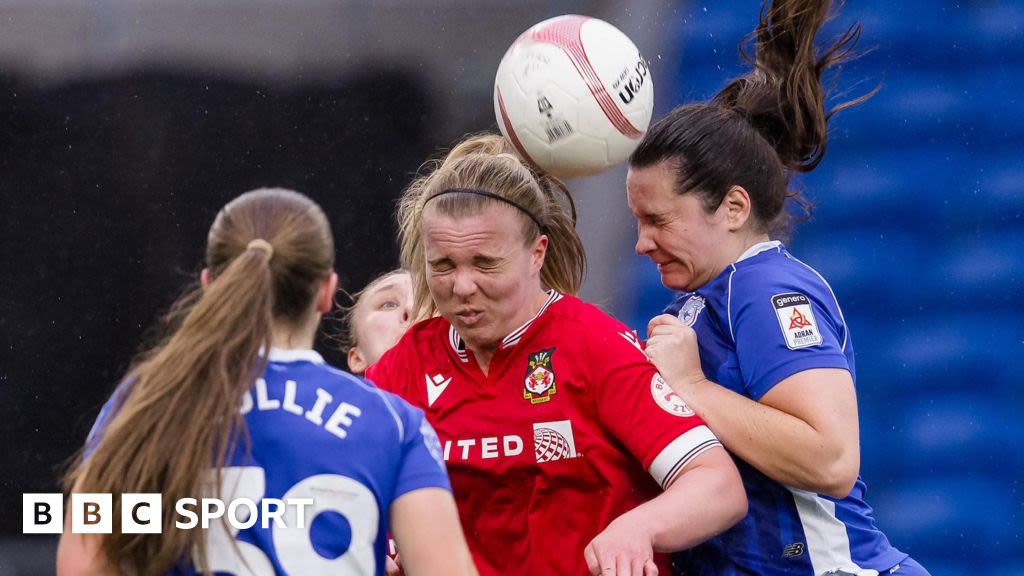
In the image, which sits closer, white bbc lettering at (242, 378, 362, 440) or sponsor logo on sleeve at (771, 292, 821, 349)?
white bbc lettering at (242, 378, 362, 440)

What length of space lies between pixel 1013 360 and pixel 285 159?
343 cm

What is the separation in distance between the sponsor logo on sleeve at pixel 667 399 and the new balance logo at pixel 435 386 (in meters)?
0.48

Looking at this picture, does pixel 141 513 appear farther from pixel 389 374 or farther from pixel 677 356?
pixel 677 356

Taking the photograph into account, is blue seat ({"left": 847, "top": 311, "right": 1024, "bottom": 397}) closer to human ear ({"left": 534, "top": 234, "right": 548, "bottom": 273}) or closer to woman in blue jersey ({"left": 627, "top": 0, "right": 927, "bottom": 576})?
woman in blue jersey ({"left": 627, "top": 0, "right": 927, "bottom": 576})

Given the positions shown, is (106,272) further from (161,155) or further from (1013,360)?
(1013,360)

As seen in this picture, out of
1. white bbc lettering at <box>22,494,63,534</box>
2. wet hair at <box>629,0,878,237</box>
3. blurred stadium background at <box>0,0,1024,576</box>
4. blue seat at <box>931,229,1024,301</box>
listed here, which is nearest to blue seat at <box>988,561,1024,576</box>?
blurred stadium background at <box>0,0,1024,576</box>

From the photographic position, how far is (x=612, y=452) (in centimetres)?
284

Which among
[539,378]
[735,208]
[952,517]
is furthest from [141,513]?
[952,517]

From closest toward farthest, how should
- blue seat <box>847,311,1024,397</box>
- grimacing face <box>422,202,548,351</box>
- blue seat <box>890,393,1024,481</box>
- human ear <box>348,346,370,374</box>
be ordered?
grimacing face <box>422,202,548,351</box>, human ear <box>348,346,370,374</box>, blue seat <box>890,393,1024,481</box>, blue seat <box>847,311,1024,397</box>

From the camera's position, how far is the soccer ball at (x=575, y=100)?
117 inches

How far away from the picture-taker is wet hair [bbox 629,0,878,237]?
3.04m

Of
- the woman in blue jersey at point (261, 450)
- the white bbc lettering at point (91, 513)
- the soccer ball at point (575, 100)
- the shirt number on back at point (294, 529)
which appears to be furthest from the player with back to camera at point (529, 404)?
the white bbc lettering at point (91, 513)

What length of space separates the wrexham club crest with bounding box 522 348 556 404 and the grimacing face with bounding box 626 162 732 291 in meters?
0.36

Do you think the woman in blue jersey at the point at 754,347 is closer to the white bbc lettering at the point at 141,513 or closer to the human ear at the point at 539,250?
the human ear at the point at 539,250
